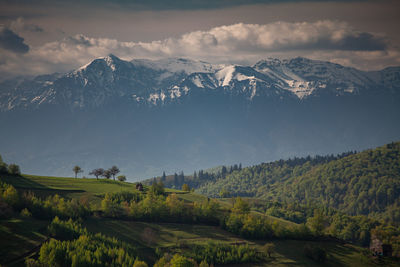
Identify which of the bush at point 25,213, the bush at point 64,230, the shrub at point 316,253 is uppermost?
the bush at point 25,213

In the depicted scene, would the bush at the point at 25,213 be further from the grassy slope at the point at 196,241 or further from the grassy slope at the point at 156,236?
the grassy slope at the point at 196,241

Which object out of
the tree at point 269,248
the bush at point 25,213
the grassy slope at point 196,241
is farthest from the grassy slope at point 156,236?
the bush at point 25,213

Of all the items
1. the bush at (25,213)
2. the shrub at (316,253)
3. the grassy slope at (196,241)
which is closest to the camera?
the bush at (25,213)

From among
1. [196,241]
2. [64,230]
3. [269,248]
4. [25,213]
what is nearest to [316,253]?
[269,248]

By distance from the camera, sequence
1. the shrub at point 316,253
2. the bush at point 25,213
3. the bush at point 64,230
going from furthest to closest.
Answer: the shrub at point 316,253 < the bush at point 25,213 < the bush at point 64,230

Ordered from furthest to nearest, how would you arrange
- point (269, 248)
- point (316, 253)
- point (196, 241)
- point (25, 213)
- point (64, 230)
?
point (196, 241), point (316, 253), point (269, 248), point (25, 213), point (64, 230)

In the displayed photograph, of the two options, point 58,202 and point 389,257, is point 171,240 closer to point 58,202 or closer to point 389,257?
point 58,202

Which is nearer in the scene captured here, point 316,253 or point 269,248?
point 269,248

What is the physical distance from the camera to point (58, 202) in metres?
171

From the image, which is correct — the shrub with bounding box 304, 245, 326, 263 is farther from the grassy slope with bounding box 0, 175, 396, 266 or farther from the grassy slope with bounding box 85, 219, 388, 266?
the grassy slope with bounding box 0, 175, 396, 266

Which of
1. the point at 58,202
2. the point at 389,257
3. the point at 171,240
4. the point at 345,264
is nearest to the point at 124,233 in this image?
the point at 171,240

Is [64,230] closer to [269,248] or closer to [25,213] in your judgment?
[25,213]

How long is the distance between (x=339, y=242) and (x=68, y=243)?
10899cm

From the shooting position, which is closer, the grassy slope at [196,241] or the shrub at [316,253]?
the grassy slope at [196,241]
